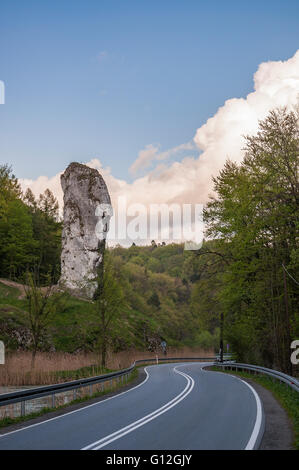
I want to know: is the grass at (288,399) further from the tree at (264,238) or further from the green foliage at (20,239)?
the green foliage at (20,239)

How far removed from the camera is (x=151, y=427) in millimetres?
10086

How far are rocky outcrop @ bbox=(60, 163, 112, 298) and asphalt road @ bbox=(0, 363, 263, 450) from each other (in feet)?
147

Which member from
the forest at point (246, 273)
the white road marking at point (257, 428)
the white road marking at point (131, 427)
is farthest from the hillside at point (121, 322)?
the white road marking at point (257, 428)

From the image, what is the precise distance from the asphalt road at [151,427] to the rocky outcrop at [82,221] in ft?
147

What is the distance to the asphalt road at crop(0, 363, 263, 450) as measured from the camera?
8344 mm

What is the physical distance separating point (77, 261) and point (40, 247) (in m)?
18.1

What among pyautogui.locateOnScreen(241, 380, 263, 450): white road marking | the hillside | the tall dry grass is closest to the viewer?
pyautogui.locateOnScreen(241, 380, 263, 450): white road marking

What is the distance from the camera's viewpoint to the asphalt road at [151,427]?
834 cm

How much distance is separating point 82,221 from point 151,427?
52.0m

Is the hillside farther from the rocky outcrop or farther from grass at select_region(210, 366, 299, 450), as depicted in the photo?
grass at select_region(210, 366, 299, 450)

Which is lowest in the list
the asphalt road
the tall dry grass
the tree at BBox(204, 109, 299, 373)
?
the tall dry grass

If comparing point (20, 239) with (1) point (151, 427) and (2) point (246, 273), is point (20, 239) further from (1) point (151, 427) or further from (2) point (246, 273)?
(1) point (151, 427)

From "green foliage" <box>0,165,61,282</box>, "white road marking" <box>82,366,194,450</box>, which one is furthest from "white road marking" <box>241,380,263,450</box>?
"green foliage" <box>0,165,61,282</box>
